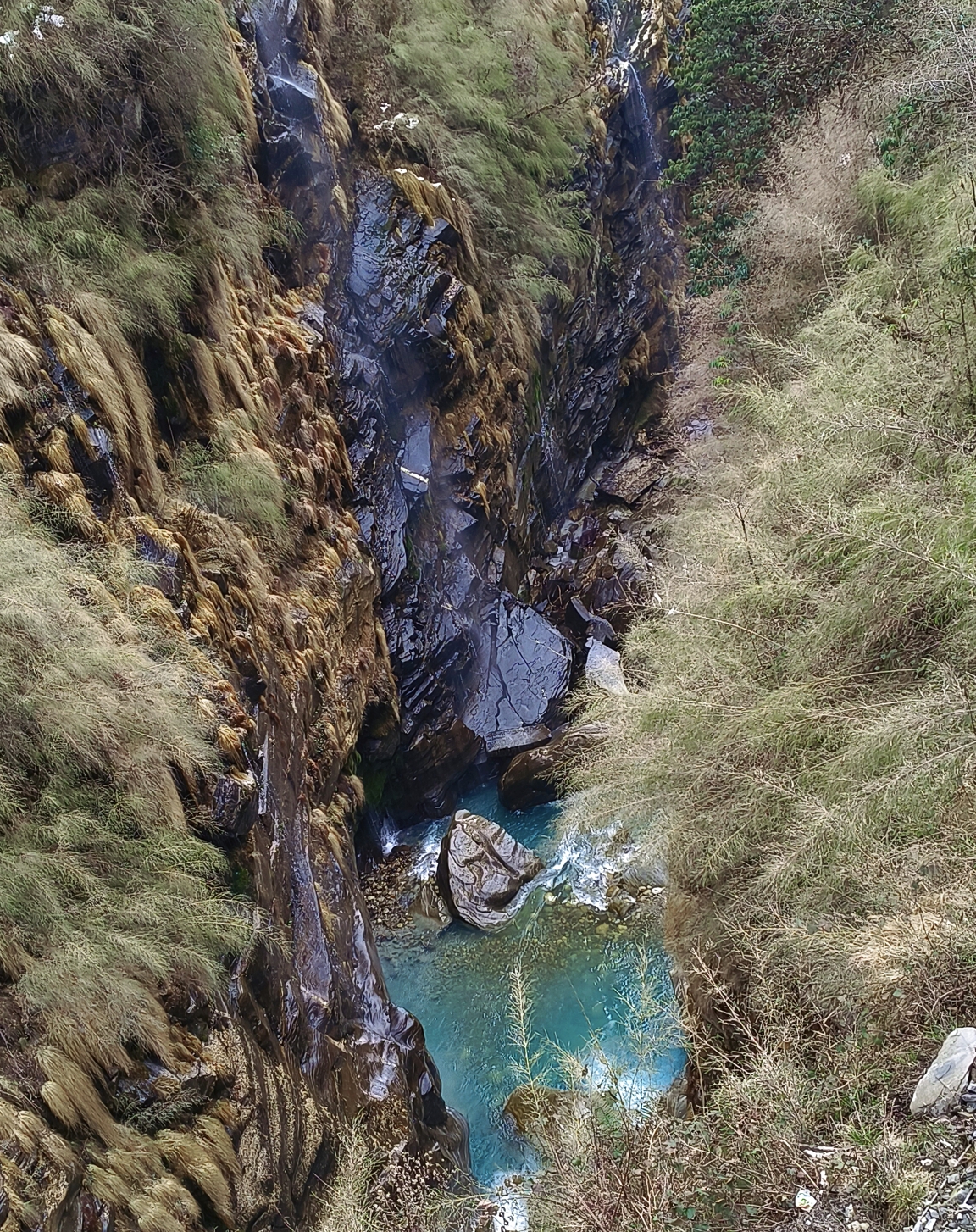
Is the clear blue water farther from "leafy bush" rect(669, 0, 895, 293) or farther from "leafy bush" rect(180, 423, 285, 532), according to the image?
"leafy bush" rect(669, 0, 895, 293)

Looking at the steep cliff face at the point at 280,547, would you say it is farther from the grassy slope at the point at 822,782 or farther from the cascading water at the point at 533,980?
the grassy slope at the point at 822,782

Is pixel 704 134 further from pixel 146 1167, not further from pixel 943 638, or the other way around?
pixel 146 1167

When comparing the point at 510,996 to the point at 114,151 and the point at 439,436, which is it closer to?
the point at 439,436

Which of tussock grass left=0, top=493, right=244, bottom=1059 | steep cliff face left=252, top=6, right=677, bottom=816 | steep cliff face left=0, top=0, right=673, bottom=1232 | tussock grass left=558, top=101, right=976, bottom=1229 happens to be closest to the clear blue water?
steep cliff face left=0, top=0, right=673, bottom=1232

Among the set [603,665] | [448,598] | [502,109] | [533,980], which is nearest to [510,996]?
[533,980]

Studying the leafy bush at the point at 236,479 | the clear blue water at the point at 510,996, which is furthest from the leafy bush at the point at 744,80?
the clear blue water at the point at 510,996

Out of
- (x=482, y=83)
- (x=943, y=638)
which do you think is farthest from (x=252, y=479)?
(x=482, y=83)
